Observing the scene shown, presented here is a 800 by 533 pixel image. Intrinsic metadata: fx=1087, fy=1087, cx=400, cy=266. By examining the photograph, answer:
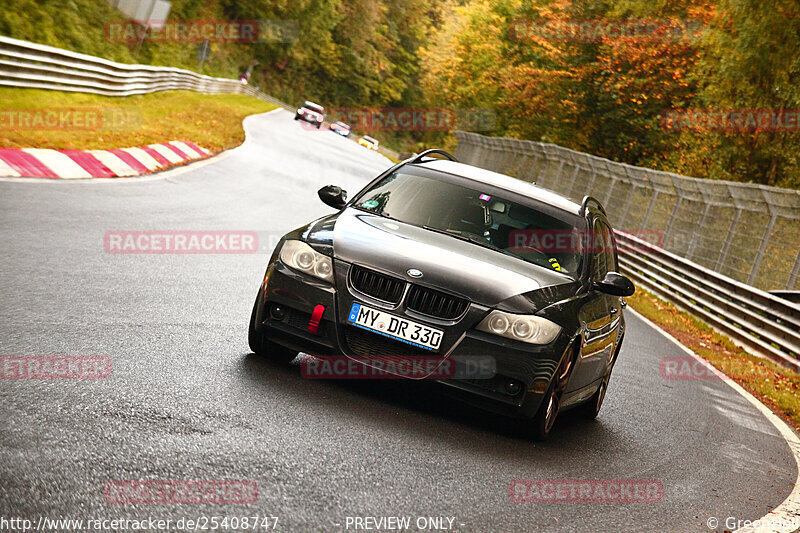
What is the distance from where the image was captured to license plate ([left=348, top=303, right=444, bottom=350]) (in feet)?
21.1

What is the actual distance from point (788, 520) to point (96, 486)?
4285 millimetres

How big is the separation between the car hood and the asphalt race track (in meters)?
0.69

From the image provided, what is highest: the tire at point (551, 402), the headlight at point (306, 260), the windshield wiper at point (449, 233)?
the windshield wiper at point (449, 233)

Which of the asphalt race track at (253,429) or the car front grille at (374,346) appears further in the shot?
the car front grille at (374,346)

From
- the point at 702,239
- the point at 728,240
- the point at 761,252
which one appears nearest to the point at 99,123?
the point at 702,239

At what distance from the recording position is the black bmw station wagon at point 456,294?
6504 millimetres

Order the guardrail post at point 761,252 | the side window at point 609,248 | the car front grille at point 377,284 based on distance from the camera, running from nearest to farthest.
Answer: the car front grille at point 377,284 < the side window at point 609,248 < the guardrail post at point 761,252

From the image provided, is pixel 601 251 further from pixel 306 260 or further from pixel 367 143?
pixel 367 143

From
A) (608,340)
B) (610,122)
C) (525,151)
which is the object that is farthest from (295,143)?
(608,340)

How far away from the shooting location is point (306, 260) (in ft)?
22.5

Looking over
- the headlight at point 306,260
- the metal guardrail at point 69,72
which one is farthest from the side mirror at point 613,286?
the metal guardrail at point 69,72

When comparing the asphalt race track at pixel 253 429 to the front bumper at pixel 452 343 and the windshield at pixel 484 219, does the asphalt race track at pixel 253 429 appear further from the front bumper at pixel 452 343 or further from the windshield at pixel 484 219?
the windshield at pixel 484 219

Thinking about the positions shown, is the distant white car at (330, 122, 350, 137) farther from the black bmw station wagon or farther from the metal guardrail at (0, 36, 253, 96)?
the black bmw station wagon

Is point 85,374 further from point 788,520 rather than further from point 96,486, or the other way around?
point 788,520
